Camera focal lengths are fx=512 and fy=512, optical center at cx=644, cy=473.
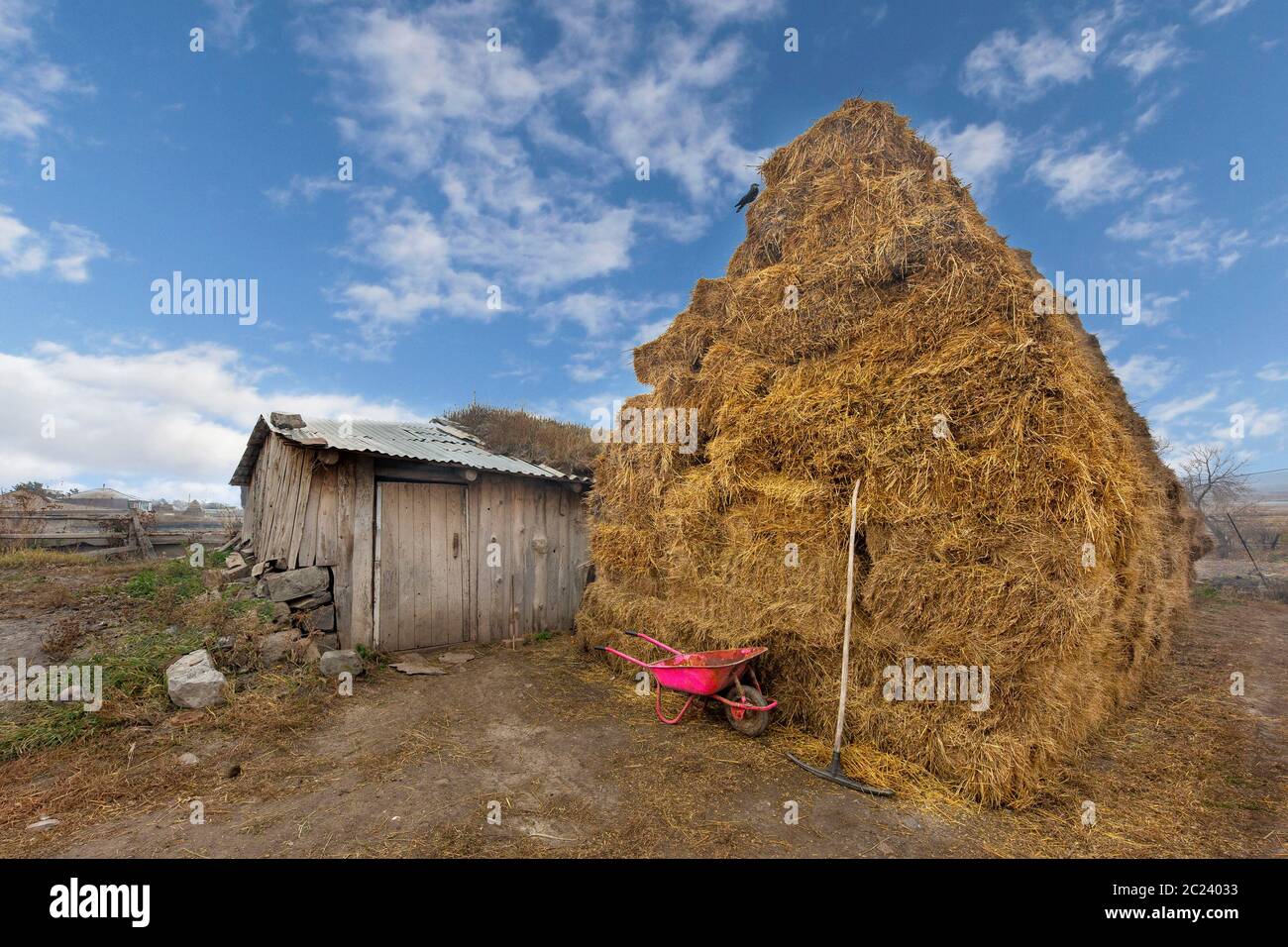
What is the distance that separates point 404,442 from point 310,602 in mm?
2877

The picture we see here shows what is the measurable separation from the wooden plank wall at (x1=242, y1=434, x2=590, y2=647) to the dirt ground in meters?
Answer: 1.59

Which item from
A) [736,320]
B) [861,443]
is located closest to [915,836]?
[861,443]

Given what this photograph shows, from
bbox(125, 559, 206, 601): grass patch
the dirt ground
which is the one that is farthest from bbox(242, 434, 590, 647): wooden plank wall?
the dirt ground

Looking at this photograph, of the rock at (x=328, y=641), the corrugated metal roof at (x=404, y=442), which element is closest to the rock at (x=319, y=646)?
the rock at (x=328, y=641)

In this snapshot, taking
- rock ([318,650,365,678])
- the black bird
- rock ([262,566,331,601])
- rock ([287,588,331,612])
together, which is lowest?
rock ([318,650,365,678])

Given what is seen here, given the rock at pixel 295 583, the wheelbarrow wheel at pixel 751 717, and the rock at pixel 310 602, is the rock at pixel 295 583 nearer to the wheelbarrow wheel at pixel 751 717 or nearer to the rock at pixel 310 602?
the rock at pixel 310 602

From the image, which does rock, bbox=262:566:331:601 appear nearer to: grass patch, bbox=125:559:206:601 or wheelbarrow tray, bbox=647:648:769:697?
grass patch, bbox=125:559:206:601

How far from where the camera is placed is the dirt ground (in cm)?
321

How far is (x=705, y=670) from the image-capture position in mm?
4762

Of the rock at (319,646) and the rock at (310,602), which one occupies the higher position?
the rock at (310,602)

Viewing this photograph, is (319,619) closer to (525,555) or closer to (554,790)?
(525,555)

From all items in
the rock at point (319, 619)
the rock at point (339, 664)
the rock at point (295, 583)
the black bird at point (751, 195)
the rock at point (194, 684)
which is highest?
the black bird at point (751, 195)

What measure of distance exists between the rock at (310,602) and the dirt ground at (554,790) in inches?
41.3

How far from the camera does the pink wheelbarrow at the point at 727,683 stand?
15.7ft
